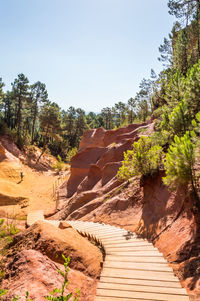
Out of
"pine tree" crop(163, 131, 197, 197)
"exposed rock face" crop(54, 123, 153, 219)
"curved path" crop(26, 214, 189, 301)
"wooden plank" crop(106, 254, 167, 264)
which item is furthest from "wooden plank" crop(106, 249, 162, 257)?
"exposed rock face" crop(54, 123, 153, 219)

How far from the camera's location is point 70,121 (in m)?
56.4

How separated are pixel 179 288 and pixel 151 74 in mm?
45757

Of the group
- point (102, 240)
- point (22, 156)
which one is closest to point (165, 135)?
point (102, 240)

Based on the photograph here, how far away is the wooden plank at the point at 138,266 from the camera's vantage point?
4.80 m

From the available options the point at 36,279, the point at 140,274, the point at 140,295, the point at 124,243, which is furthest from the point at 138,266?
the point at 36,279

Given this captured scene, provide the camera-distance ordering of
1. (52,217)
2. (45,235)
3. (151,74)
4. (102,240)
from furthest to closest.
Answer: (151,74), (52,217), (102,240), (45,235)

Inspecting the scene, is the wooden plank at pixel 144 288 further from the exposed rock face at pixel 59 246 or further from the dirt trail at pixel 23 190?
the dirt trail at pixel 23 190

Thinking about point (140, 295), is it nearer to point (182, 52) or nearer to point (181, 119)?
A: point (181, 119)

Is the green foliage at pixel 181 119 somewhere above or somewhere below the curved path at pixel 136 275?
above

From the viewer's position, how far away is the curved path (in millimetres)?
3848

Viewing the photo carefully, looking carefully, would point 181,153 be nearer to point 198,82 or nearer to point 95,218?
point 198,82

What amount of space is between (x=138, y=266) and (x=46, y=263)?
2259mm

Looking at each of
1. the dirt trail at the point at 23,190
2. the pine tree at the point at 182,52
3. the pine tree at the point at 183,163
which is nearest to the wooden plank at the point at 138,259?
the pine tree at the point at 183,163

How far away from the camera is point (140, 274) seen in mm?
4555
